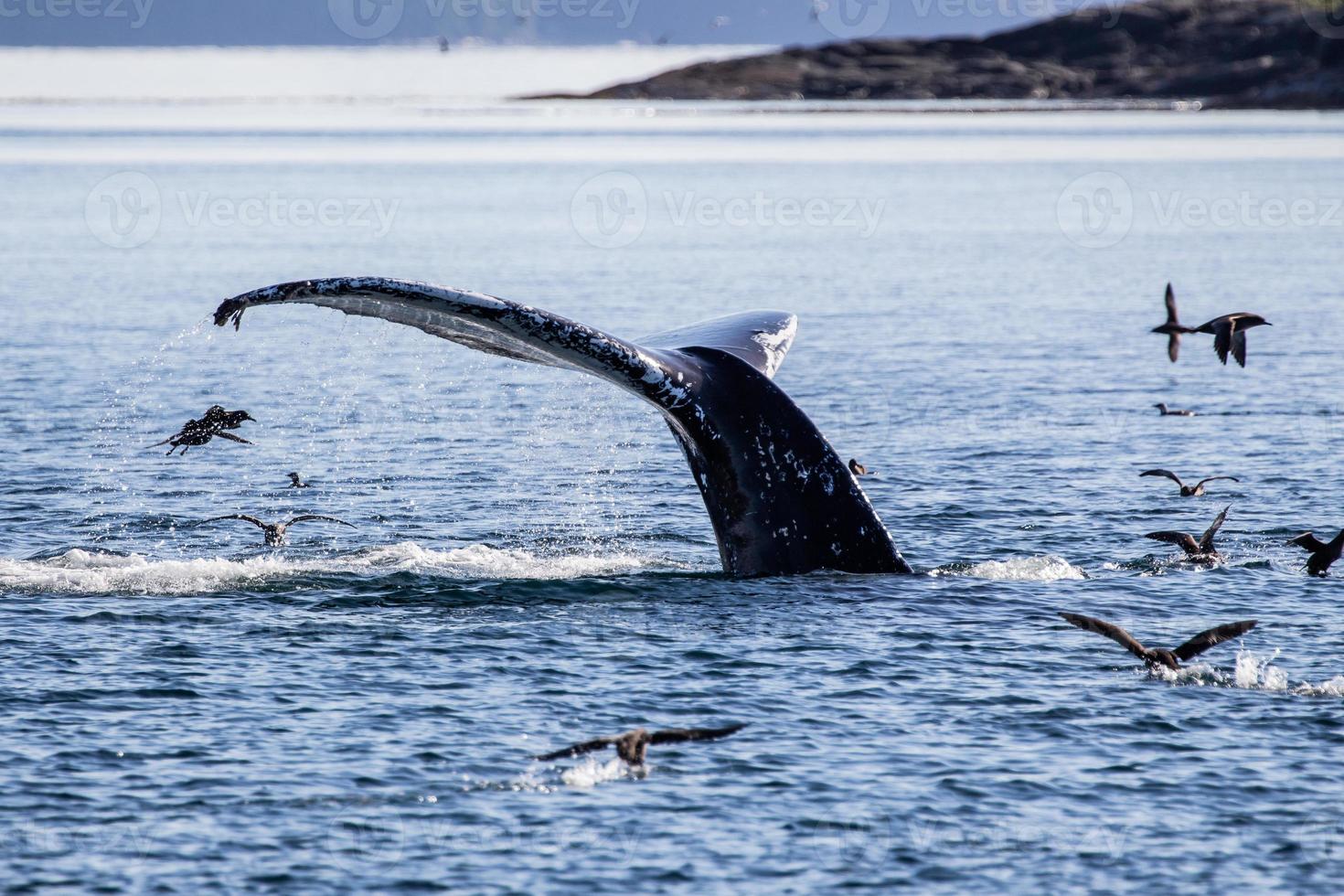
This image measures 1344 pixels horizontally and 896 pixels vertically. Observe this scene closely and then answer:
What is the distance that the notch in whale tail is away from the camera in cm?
1412

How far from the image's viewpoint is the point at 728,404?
52.3 feet

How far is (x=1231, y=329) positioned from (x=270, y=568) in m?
13.0

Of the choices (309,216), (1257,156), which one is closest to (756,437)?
(309,216)

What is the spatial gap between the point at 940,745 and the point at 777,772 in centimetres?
142

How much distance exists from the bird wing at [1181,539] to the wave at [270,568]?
207 inches

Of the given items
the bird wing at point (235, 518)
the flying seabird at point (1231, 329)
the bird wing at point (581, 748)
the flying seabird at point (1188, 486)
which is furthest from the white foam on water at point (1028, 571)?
the bird wing at point (235, 518)

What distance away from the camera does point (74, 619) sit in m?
17.8

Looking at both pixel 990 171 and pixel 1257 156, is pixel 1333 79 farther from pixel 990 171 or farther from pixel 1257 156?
pixel 990 171

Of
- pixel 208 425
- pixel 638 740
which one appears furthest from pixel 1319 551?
pixel 208 425

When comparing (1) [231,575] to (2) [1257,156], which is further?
(2) [1257,156]

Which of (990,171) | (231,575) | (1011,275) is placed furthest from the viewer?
(990,171)

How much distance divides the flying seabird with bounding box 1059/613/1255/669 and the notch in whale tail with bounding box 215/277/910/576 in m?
2.26

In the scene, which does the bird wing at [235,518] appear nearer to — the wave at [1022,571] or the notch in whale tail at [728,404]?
the notch in whale tail at [728,404]

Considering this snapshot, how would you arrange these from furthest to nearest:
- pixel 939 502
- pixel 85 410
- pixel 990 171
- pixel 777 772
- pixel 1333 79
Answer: pixel 1333 79, pixel 990 171, pixel 85 410, pixel 939 502, pixel 777 772
